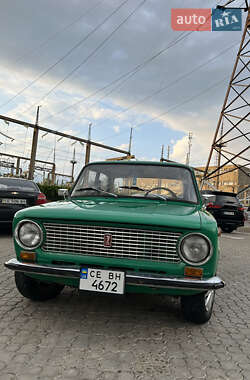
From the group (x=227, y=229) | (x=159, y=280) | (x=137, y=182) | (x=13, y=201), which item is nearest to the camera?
(x=159, y=280)

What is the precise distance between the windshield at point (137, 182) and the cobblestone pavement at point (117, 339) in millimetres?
1212

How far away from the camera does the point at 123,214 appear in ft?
9.06

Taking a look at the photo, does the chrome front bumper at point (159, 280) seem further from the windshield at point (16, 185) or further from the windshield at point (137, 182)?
the windshield at point (16, 185)

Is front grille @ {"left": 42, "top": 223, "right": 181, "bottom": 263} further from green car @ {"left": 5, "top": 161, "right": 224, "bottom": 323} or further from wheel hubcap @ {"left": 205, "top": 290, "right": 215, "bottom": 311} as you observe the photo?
wheel hubcap @ {"left": 205, "top": 290, "right": 215, "bottom": 311}

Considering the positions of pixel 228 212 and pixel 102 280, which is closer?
pixel 102 280

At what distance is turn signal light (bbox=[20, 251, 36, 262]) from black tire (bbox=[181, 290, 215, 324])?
1.41m

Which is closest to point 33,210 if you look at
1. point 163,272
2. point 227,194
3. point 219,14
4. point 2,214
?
point 163,272

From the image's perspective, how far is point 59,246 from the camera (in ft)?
9.35

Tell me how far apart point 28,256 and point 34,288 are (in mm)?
582

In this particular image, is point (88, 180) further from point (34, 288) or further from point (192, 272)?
point (192, 272)

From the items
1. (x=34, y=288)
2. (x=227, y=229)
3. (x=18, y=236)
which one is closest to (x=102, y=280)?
(x=18, y=236)

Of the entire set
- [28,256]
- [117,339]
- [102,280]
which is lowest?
[117,339]

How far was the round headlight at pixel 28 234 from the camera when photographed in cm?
287

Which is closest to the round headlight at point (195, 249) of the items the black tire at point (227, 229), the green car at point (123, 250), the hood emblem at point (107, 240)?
the green car at point (123, 250)
